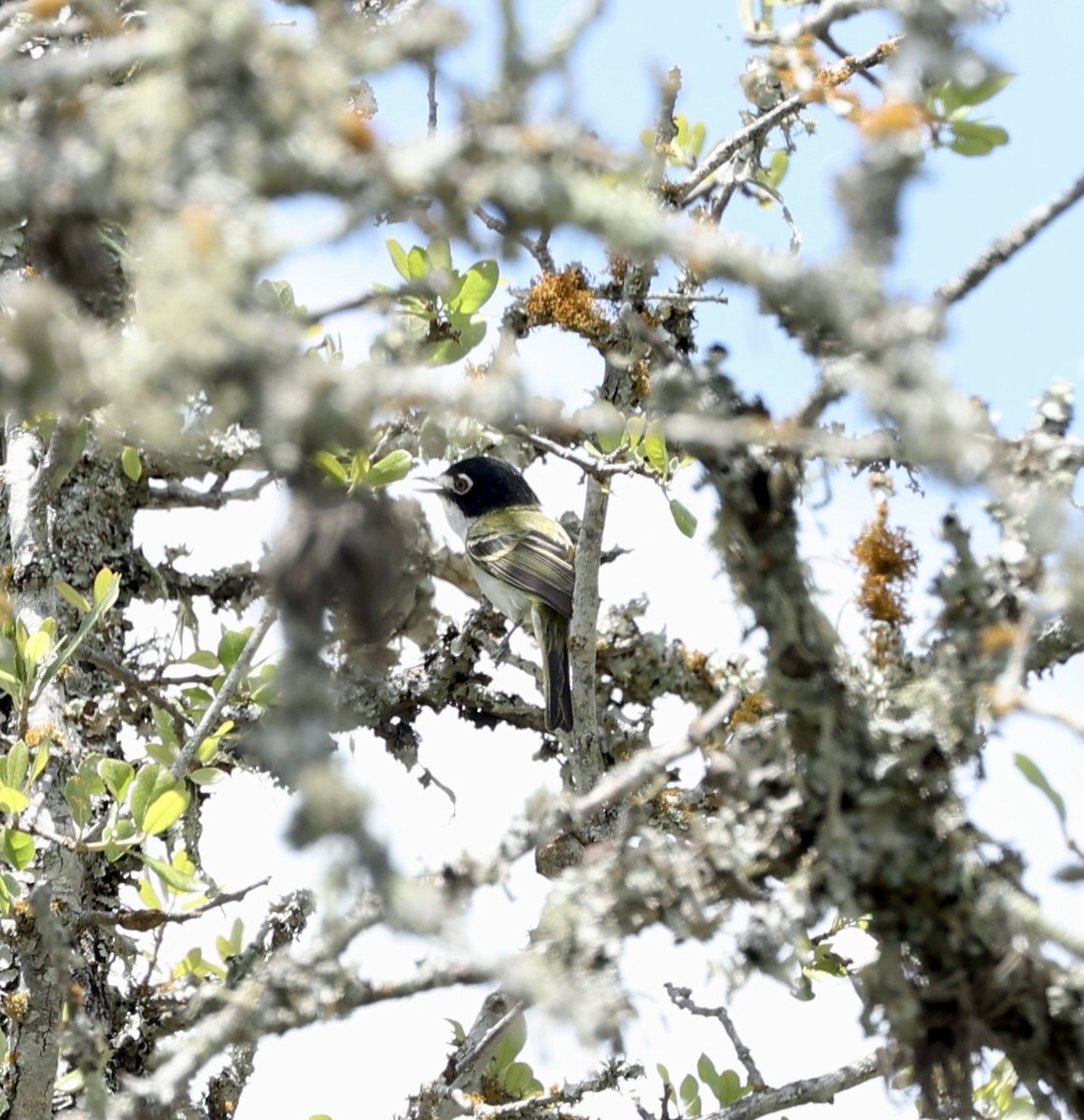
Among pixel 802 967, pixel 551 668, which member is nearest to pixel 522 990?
pixel 802 967

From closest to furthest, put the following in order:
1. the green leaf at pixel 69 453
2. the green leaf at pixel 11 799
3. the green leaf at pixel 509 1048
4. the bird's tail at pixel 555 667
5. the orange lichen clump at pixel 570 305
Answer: the green leaf at pixel 11 799, the green leaf at pixel 69 453, the orange lichen clump at pixel 570 305, the green leaf at pixel 509 1048, the bird's tail at pixel 555 667

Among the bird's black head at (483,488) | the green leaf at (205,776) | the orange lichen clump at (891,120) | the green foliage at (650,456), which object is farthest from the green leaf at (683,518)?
the bird's black head at (483,488)

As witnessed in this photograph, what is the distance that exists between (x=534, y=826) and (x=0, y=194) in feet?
3.47

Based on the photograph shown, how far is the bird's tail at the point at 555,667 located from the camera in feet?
16.4

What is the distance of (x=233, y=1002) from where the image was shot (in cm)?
203

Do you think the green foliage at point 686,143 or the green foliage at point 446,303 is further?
the green foliage at point 686,143

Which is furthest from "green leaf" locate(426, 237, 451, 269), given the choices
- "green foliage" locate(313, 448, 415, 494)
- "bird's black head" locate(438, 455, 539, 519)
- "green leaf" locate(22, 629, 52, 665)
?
"bird's black head" locate(438, 455, 539, 519)

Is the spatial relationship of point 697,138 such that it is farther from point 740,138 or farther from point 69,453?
point 69,453

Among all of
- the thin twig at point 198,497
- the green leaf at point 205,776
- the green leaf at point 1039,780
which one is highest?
the thin twig at point 198,497

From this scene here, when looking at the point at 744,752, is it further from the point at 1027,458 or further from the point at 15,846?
the point at 15,846

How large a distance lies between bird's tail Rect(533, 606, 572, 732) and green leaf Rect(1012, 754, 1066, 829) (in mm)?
2469

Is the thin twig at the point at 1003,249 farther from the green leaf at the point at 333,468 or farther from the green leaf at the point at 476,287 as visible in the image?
the green leaf at the point at 476,287

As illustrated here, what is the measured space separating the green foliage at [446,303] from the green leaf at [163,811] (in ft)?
3.99

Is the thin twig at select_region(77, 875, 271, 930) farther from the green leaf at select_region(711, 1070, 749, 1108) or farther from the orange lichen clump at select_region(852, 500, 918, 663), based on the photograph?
the orange lichen clump at select_region(852, 500, 918, 663)
